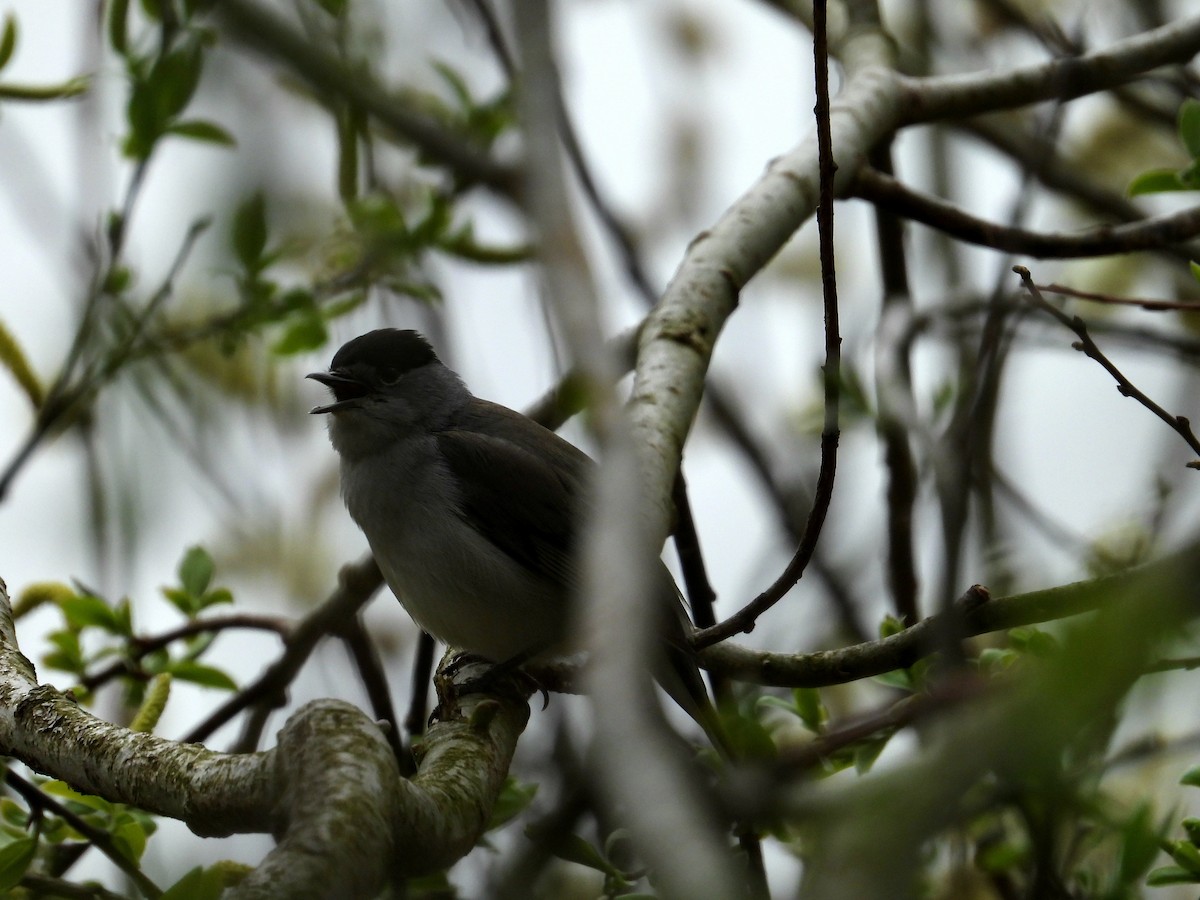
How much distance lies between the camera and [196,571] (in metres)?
3.72

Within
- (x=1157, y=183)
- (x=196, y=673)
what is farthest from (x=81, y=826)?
(x=1157, y=183)

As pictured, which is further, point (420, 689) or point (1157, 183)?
point (420, 689)

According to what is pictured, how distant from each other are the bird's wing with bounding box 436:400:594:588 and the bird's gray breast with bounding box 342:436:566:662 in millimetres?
50

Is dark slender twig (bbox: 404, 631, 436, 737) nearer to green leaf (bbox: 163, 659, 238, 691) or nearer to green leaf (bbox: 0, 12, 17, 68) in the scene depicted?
green leaf (bbox: 163, 659, 238, 691)

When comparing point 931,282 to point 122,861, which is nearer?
point 122,861

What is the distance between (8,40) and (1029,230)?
3.33 metres

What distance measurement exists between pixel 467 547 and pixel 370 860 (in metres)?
2.41

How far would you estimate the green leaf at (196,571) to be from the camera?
3711mm

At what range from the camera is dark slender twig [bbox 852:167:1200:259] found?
12.3 feet

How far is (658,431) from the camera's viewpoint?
10.8ft

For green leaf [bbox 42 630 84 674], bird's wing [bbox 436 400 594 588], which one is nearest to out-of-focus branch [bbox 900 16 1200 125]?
bird's wing [bbox 436 400 594 588]

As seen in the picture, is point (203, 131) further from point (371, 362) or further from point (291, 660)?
point (291, 660)

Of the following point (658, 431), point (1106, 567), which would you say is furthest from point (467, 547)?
point (1106, 567)

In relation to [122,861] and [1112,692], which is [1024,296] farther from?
[122,861]
